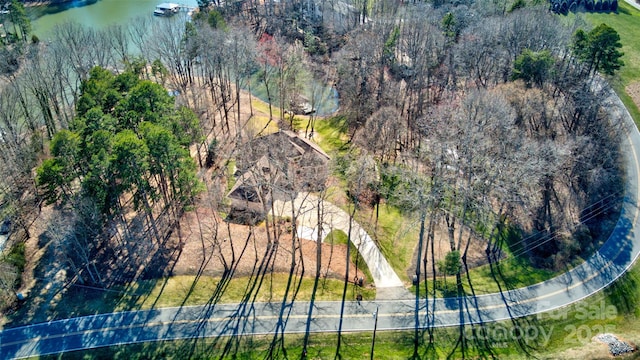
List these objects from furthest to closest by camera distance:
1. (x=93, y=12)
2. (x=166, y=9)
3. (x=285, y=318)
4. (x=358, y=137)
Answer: (x=93, y=12)
(x=166, y=9)
(x=358, y=137)
(x=285, y=318)

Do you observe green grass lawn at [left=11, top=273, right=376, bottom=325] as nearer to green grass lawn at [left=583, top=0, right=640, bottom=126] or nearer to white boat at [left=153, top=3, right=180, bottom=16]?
green grass lawn at [left=583, top=0, right=640, bottom=126]

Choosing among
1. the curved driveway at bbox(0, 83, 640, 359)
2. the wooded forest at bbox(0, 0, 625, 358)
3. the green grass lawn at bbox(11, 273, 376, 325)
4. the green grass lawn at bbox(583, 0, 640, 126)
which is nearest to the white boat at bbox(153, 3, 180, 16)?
the wooded forest at bbox(0, 0, 625, 358)

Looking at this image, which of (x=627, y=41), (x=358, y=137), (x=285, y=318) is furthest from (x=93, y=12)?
(x=627, y=41)

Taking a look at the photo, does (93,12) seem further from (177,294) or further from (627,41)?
(627,41)

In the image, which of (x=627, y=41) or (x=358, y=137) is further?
(x=627, y=41)

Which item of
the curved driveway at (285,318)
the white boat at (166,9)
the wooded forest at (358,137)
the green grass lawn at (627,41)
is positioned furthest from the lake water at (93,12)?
the green grass lawn at (627,41)

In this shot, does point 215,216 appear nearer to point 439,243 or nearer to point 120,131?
point 120,131

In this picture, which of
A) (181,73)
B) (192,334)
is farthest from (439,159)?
(181,73)
